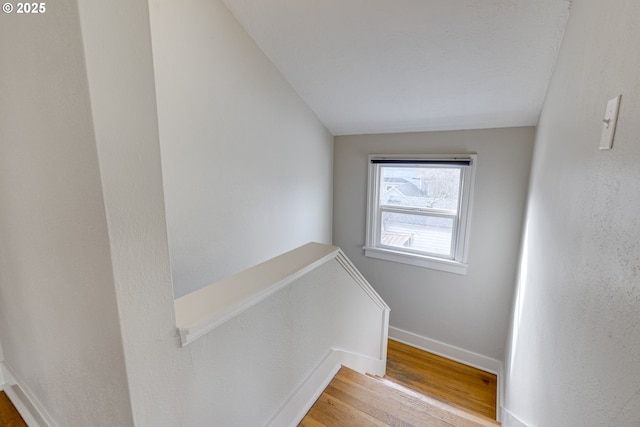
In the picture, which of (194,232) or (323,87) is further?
(323,87)

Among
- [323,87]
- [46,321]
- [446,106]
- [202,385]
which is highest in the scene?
[323,87]

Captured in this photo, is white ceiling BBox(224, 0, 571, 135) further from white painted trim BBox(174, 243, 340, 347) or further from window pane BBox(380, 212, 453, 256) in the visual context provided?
white painted trim BBox(174, 243, 340, 347)

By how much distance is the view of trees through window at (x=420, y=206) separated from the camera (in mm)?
2885

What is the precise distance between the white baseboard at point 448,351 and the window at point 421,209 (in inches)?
34.5

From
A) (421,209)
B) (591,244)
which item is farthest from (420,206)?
(591,244)

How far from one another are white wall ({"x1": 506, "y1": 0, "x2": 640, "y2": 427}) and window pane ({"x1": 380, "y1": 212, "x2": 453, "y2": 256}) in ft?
5.08

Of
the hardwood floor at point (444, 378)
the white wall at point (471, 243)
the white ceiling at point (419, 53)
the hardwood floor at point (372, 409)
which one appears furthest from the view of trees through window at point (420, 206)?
the hardwood floor at point (372, 409)

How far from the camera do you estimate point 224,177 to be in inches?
80.0

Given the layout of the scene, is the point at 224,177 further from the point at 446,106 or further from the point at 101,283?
the point at 446,106

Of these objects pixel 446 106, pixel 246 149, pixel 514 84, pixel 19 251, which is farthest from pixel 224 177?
pixel 514 84

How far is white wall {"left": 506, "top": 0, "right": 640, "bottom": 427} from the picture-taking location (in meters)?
0.61

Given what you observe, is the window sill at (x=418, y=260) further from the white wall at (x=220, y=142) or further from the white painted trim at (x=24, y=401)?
the white painted trim at (x=24, y=401)

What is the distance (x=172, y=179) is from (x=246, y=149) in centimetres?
63

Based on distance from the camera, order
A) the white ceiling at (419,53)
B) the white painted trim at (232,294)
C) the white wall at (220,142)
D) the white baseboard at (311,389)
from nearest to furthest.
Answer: the white painted trim at (232,294)
the white baseboard at (311,389)
the white ceiling at (419,53)
the white wall at (220,142)
